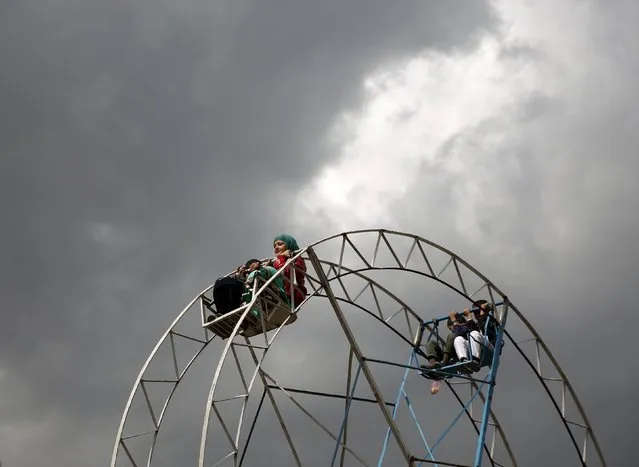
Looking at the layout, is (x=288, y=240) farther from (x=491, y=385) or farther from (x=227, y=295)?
(x=491, y=385)

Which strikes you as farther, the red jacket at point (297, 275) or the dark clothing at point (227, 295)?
the red jacket at point (297, 275)

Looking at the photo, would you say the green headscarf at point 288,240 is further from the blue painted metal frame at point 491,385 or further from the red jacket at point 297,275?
the blue painted metal frame at point 491,385

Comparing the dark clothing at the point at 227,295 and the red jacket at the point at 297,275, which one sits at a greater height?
the red jacket at the point at 297,275

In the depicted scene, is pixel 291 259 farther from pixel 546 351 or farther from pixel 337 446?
pixel 546 351

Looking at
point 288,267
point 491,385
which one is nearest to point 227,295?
point 288,267

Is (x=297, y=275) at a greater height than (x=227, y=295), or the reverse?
(x=297, y=275)

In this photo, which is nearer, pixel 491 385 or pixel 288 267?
pixel 288 267

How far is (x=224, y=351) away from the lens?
49.0 feet

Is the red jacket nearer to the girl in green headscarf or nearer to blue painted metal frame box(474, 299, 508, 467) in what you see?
the girl in green headscarf

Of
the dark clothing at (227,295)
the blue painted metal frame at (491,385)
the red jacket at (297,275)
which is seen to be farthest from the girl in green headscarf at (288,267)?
the blue painted metal frame at (491,385)

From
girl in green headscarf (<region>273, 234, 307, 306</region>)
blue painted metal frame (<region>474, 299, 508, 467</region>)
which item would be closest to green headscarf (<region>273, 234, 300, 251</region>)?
girl in green headscarf (<region>273, 234, 307, 306</region>)

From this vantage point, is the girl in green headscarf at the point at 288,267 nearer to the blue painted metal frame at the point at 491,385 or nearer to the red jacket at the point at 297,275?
the red jacket at the point at 297,275

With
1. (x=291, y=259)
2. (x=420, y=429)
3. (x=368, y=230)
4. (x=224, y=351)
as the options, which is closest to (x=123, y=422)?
(x=224, y=351)

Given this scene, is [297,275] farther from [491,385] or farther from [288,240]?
[491,385]
